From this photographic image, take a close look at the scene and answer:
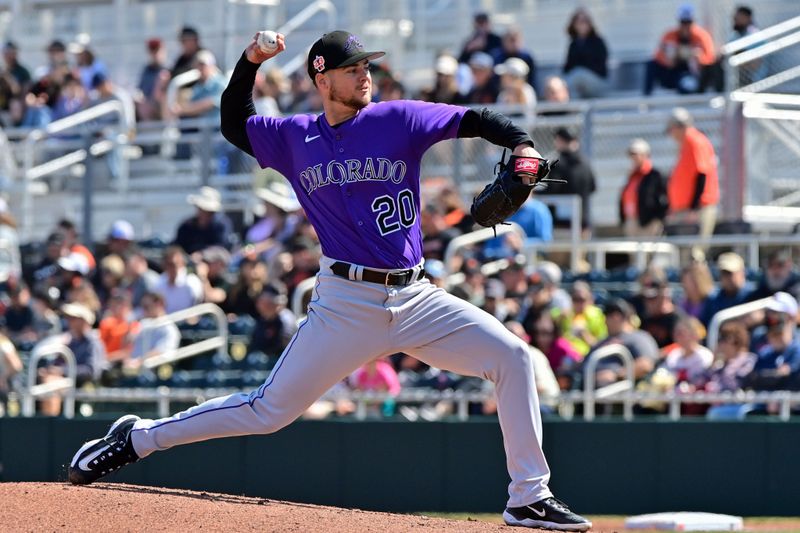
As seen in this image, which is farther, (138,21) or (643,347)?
(138,21)

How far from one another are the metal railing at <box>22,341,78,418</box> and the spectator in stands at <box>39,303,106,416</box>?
0.06 m

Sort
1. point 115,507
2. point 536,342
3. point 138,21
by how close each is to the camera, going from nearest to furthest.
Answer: point 115,507
point 536,342
point 138,21

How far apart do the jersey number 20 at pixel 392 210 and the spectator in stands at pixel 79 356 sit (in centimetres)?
724

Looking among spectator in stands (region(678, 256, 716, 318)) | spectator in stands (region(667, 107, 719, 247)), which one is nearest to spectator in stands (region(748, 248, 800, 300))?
spectator in stands (region(678, 256, 716, 318))

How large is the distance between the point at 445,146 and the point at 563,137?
1873 millimetres

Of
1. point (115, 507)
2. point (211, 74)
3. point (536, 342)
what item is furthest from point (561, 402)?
point (211, 74)

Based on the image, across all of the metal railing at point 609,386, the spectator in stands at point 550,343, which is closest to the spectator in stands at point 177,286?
the spectator in stands at point 550,343

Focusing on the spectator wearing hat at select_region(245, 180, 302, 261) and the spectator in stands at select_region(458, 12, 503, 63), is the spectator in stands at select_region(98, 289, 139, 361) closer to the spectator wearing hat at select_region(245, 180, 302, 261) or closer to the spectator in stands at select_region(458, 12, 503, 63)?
the spectator wearing hat at select_region(245, 180, 302, 261)

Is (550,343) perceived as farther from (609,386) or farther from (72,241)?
(72,241)

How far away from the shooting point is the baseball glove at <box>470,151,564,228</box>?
5.94 m

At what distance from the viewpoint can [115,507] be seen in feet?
20.4

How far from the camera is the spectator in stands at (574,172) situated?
44.2ft

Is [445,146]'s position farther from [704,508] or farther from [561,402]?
[704,508]

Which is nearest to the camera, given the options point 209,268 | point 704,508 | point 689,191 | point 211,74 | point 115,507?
point 115,507
